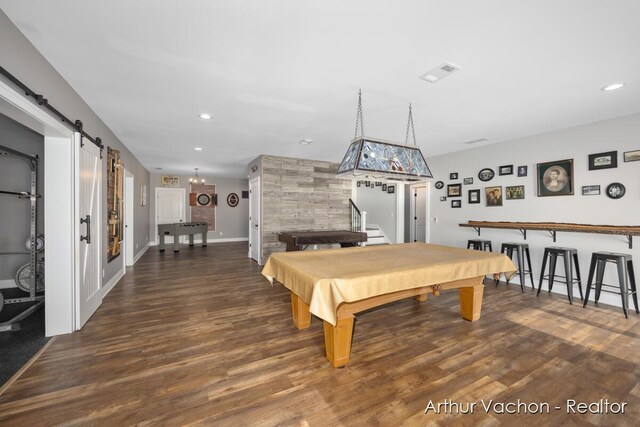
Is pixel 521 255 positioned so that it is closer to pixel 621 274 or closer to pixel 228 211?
pixel 621 274

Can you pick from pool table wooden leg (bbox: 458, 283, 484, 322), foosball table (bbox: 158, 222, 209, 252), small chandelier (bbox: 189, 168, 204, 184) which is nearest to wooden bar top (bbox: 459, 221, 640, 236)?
pool table wooden leg (bbox: 458, 283, 484, 322)

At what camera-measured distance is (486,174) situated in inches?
202

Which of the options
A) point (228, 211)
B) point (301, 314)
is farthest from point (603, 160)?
point (228, 211)

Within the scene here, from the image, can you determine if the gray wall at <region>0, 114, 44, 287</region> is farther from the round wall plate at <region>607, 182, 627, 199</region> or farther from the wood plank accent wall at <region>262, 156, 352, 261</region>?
the round wall plate at <region>607, 182, 627, 199</region>

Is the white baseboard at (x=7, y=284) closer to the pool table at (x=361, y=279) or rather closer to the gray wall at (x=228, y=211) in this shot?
the pool table at (x=361, y=279)

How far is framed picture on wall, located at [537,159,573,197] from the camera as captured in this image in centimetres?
407

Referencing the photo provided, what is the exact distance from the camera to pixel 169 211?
9445mm

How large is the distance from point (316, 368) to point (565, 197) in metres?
4.58

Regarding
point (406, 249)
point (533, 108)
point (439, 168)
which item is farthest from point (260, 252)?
point (533, 108)

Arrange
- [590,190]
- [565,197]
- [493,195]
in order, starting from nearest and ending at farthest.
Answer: [590,190]
[565,197]
[493,195]

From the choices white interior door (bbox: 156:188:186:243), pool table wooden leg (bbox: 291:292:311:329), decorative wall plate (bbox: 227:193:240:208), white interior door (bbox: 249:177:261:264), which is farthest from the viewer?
decorative wall plate (bbox: 227:193:240:208)

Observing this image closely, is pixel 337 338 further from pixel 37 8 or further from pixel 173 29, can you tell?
Result: pixel 37 8

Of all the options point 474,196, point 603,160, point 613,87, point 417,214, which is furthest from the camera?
point 417,214

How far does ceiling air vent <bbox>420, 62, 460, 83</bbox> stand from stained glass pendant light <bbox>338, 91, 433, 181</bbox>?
676mm
